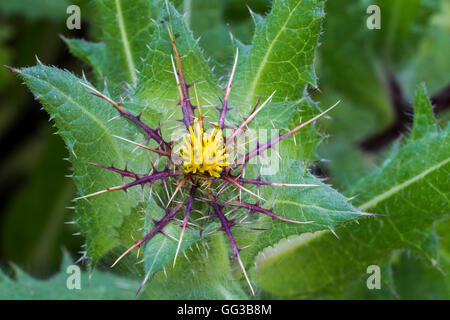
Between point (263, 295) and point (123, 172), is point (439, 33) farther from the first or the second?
point (123, 172)

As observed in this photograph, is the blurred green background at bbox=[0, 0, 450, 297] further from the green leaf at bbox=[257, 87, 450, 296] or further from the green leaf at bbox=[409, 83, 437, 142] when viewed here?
the green leaf at bbox=[409, 83, 437, 142]

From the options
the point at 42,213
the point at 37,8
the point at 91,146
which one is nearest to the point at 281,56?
the point at 91,146

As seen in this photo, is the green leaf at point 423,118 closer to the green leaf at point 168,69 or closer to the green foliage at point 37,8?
the green leaf at point 168,69

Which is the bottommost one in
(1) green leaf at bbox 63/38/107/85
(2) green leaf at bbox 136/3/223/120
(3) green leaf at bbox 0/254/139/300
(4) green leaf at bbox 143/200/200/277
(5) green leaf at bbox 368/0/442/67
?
(3) green leaf at bbox 0/254/139/300

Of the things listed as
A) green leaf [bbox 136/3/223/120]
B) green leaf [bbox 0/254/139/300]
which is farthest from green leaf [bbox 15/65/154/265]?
green leaf [bbox 0/254/139/300]

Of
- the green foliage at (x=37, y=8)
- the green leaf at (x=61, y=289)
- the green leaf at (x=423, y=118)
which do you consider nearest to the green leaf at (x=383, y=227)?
the green leaf at (x=423, y=118)

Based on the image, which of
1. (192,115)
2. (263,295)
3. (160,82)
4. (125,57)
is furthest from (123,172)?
(263,295)
